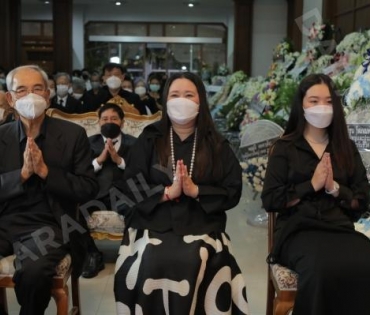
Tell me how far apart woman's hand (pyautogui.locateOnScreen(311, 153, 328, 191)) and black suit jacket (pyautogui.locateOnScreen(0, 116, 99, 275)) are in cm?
99

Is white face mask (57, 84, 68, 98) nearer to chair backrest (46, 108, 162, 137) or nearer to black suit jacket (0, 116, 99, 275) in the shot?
chair backrest (46, 108, 162, 137)

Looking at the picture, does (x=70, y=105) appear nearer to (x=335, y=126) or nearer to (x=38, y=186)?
(x=38, y=186)

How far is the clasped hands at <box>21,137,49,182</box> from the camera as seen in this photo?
234 cm

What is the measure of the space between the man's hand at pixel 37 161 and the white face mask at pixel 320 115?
1.19 m

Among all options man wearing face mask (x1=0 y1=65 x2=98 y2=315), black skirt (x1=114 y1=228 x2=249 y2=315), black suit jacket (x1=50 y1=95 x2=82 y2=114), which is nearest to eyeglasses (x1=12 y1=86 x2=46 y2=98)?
man wearing face mask (x1=0 y1=65 x2=98 y2=315)

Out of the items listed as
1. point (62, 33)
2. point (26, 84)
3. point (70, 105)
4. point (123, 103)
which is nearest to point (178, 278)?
point (26, 84)

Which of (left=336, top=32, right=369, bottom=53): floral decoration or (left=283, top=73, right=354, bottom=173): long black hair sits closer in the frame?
(left=283, top=73, right=354, bottom=173): long black hair

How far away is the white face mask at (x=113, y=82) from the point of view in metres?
4.87

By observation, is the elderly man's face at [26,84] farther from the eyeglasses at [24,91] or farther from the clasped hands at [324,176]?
the clasped hands at [324,176]

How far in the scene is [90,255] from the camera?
3.64 metres

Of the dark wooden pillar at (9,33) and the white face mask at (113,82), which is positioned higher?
the dark wooden pillar at (9,33)

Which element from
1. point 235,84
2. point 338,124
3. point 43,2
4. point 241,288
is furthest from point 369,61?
point 43,2

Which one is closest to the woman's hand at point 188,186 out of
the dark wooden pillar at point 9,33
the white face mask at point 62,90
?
the white face mask at point 62,90

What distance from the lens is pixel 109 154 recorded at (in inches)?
137
